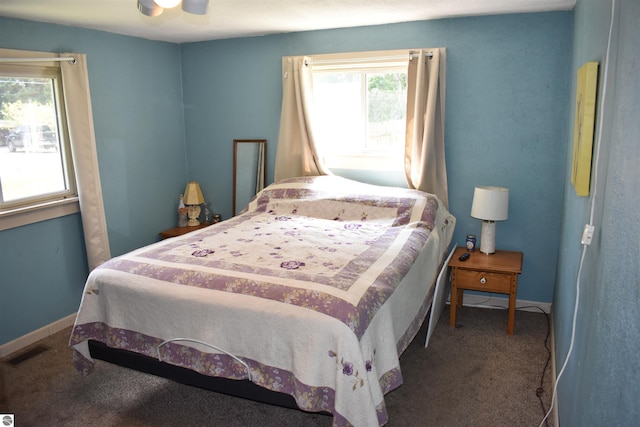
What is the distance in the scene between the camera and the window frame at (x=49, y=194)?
121 inches

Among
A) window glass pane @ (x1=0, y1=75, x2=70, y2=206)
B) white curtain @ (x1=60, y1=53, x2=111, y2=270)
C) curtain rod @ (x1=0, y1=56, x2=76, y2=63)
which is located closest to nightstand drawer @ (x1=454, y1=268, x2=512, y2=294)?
white curtain @ (x1=60, y1=53, x2=111, y2=270)

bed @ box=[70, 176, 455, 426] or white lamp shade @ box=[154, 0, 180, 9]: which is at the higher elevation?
white lamp shade @ box=[154, 0, 180, 9]

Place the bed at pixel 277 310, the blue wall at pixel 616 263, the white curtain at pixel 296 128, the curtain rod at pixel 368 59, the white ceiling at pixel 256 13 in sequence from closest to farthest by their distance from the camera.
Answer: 1. the blue wall at pixel 616 263
2. the bed at pixel 277 310
3. the white ceiling at pixel 256 13
4. the curtain rod at pixel 368 59
5. the white curtain at pixel 296 128

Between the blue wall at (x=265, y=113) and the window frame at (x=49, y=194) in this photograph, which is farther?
the blue wall at (x=265, y=113)

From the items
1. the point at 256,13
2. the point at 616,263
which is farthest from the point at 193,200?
the point at 616,263

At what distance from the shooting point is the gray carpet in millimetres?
2367

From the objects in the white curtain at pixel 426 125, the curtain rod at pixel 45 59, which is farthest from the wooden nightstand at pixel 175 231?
the white curtain at pixel 426 125

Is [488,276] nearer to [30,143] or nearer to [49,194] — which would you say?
[49,194]

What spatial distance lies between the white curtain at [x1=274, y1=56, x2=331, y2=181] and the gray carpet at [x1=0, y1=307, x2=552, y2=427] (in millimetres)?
1711

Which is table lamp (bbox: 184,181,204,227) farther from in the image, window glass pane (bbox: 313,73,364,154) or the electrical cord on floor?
the electrical cord on floor

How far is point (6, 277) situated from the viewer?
10.2 ft

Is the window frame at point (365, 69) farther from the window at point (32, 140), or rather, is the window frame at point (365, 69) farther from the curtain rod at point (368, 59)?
the window at point (32, 140)

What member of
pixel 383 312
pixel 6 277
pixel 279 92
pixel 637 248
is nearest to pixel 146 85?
pixel 279 92

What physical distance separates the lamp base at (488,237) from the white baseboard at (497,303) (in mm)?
446
